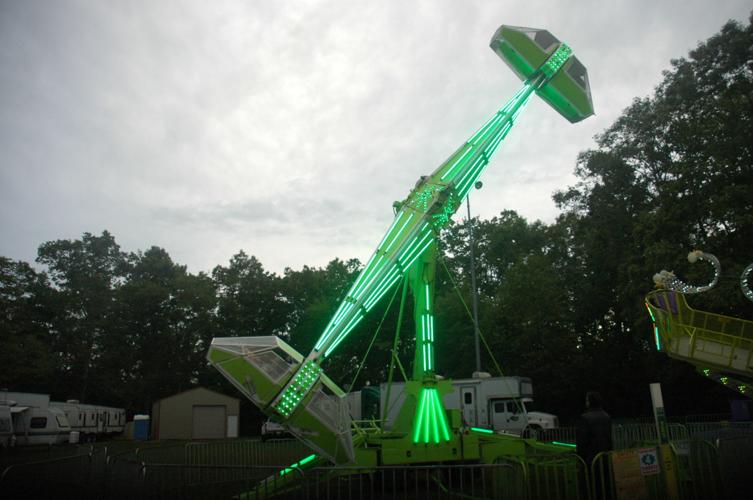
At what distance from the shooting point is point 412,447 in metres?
11.5

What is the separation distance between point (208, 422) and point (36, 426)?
13.6 metres

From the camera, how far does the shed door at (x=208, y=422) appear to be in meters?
41.0

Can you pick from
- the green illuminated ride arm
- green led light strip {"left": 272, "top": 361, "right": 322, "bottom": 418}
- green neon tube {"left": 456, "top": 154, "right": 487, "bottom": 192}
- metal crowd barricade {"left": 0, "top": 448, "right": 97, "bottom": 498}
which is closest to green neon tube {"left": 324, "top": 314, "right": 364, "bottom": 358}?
the green illuminated ride arm

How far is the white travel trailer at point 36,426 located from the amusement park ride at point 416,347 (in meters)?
23.9

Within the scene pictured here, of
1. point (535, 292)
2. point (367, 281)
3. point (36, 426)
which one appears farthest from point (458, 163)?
point (36, 426)

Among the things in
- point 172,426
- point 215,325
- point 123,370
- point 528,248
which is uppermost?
point 528,248

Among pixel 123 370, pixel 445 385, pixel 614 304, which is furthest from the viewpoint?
pixel 123 370

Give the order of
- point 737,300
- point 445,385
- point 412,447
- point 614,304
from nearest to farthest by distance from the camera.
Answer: point 412,447
point 445,385
point 737,300
point 614,304

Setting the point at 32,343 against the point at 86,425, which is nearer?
the point at 86,425

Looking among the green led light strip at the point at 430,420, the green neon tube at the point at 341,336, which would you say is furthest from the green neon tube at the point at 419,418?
the green neon tube at the point at 341,336

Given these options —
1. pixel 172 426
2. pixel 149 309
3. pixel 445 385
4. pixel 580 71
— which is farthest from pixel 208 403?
pixel 580 71

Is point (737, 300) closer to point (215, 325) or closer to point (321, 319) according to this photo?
point (321, 319)

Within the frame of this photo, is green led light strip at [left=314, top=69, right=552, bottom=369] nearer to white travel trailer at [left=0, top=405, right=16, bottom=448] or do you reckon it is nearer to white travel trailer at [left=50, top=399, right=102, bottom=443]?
white travel trailer at [left=0, top=405, right=16, bottom=448]

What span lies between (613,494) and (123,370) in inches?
2119
